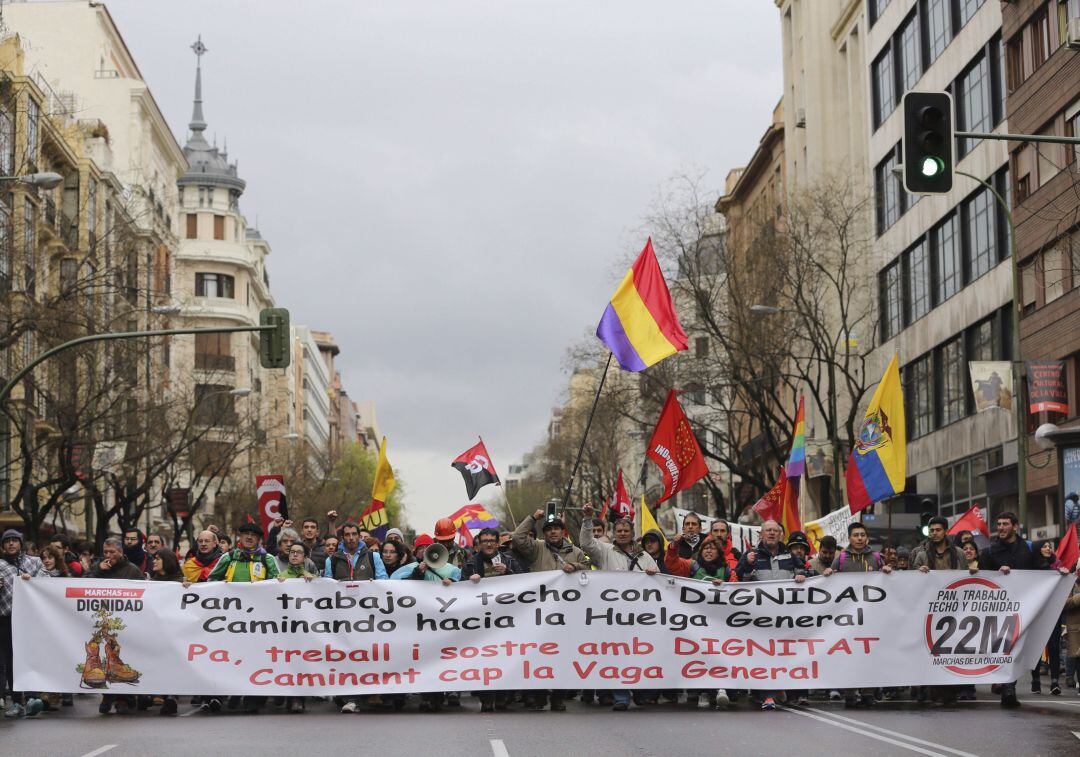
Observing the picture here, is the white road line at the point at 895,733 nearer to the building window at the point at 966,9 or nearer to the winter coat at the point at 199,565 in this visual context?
the winter coat at the point at 199,565

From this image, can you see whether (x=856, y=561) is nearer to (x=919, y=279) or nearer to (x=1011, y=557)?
(x=1011, y=557)

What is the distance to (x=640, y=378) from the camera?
49.0 meters

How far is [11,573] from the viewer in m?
16.4

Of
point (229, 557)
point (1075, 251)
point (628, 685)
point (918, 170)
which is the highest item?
point (1075, 251)

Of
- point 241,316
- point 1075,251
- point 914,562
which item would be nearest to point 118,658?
point 914,562

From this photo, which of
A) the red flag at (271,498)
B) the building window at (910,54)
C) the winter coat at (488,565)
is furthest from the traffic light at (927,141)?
the building window at (910,54)

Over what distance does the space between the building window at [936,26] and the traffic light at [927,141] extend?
3315cm

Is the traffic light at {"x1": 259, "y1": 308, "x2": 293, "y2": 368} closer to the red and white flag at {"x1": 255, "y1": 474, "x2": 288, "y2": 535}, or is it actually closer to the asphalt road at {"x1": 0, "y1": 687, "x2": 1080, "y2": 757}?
the red and white flag at {"x1": 255, "y1": 474, "x2": 288, "y2": 535}

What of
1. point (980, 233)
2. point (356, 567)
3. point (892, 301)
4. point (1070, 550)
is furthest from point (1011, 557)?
point (892, 301)

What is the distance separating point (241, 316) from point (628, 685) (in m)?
95.7

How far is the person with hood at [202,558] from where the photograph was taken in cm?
1791

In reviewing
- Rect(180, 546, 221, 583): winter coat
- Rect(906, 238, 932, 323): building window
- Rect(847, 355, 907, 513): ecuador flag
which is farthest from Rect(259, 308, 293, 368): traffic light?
Rect(906, 238, 932, 323): building window

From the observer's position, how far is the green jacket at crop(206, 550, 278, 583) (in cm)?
1672

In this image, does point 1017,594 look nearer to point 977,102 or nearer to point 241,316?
point 977,102
